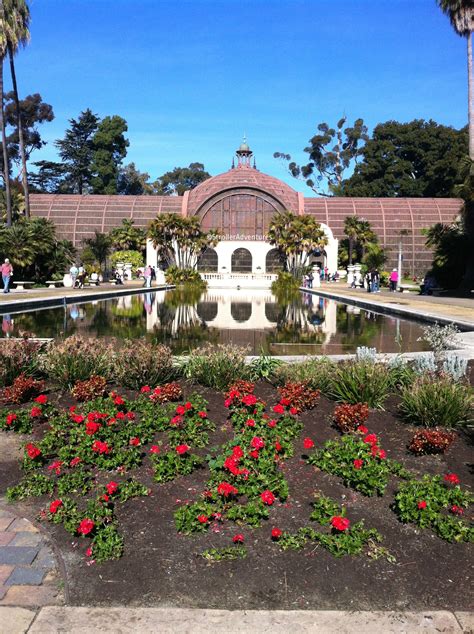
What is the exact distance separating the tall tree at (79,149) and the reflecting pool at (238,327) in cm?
7022

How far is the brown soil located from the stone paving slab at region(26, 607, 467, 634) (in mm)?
82

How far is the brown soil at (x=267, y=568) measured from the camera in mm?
3068

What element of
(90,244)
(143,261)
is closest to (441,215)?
(143,261)

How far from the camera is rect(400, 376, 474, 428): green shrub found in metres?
5.29

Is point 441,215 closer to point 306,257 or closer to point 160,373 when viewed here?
point 306,257

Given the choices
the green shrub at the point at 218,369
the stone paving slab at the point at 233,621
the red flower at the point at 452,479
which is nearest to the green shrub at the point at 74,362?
the green shrub at the point at 218,369

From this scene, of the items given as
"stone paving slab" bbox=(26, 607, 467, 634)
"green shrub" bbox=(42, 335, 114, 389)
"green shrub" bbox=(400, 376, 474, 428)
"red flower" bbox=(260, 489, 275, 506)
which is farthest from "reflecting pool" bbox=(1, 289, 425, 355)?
"stone paving slab" bbox=(26, 607, 467, 634)

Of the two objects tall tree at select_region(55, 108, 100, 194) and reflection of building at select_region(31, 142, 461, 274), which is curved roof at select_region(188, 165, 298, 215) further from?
tall tree at select_region(55, 108, 100, 194)

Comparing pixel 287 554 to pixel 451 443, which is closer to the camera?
pixel 287 554

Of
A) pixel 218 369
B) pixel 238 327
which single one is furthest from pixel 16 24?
pixel 218 369

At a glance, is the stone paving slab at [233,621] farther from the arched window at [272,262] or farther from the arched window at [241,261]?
the arched window at [241,261]

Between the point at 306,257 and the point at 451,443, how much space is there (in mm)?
53347

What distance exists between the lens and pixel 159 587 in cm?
316

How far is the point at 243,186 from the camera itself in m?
64.8
